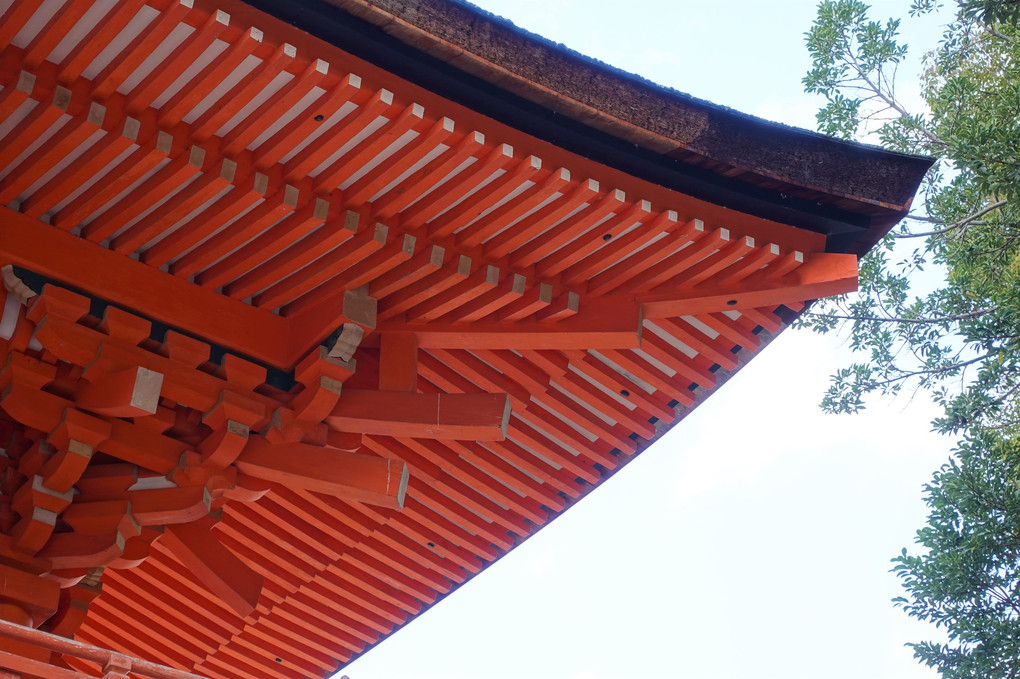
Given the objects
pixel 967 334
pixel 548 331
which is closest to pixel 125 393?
pixel 548 331

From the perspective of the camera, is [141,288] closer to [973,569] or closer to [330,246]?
[330,246]

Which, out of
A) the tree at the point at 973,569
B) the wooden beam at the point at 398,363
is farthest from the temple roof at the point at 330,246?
the tree at the point at 973,569

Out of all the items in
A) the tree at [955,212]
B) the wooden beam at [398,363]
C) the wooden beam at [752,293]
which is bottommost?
the wooden beam at [398,363]

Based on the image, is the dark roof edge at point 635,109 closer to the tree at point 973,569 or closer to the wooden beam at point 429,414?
the wooden beam at point 429,414

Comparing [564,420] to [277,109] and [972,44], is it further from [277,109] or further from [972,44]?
[972,44]

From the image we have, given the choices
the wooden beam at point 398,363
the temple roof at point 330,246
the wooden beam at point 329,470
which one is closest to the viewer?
the temple roof at point 330,246

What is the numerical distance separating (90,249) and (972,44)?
11989mm

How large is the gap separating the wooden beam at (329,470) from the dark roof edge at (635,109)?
181cm

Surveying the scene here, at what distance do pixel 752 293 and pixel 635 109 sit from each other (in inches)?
41.7

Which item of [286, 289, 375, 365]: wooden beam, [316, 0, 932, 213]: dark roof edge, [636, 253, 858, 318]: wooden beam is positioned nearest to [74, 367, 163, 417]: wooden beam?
[286, 289, 375, 365]: wooden beam

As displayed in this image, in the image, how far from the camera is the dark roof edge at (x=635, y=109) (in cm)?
398

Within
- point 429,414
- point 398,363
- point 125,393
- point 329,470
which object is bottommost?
point 329,470

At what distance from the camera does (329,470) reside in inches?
191

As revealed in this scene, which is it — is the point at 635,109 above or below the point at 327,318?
above
